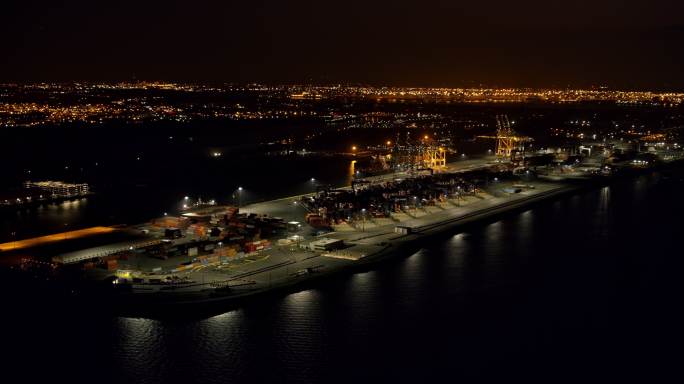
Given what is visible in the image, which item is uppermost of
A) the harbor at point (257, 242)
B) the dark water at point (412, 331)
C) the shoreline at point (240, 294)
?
the harbor at point (257, 242)

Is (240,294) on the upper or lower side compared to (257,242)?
lower

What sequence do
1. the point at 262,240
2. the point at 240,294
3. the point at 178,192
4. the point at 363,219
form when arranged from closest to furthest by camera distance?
the point at 240,294 → the point at 262,240 → the point at 363,219 → the point at 178,192

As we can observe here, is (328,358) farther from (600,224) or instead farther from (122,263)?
(600,224)

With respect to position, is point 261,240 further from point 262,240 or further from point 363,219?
point 363,219

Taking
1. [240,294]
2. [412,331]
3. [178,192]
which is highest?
[178,192]

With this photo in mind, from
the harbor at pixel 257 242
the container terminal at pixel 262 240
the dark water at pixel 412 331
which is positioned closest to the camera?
the dark water at pixel 412 331

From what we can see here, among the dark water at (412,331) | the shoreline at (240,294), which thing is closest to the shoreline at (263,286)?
the shoreline at (240,294)

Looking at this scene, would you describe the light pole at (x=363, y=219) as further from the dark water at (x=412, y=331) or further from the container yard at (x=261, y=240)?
the dark water at (x=412, y=331)

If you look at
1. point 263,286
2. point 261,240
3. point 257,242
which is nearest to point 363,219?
point 261,240

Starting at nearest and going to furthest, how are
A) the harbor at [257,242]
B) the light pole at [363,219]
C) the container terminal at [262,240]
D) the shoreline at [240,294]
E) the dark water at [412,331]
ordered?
the dark water at [412,331]
the shoreline at [240,294]
the harbor at [257,242]
the container terminal at [262,240]
the light pole at [363,219]
